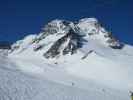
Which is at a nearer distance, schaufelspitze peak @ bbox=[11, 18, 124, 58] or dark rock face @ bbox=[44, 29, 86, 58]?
dark rock face @ bbox=[44, 29, 86, 58]

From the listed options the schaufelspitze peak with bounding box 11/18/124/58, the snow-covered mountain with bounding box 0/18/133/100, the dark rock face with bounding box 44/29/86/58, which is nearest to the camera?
the snow-covered mountain with bounding box 0/18/133/100

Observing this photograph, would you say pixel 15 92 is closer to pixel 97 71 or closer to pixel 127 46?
pixel 97 71

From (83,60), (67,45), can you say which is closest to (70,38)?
(67,45)

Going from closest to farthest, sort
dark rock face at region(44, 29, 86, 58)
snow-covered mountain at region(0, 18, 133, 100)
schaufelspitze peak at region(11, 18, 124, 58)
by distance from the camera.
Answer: snow-covered mountain at region(0, 18, 133, 100), dark rock face at region(44, 29, 86, 58), schaufelspitze peak at region(11, 18, 124, 58)

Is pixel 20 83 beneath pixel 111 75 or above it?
above

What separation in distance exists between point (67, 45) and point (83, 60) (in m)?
8.66

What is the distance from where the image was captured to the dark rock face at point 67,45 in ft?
202

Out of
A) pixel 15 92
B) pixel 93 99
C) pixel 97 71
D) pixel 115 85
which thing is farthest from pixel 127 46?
pixel 15 92

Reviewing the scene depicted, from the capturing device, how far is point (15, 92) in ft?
79.9

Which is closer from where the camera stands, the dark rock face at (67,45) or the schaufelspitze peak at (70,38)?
the dark rock face at (67,45)

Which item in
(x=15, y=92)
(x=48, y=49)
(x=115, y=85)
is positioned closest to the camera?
(x=15, y=92)

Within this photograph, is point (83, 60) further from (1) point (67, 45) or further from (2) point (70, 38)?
(2) point (70, 38)

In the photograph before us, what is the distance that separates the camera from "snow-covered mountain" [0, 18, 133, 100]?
3962 centimetres

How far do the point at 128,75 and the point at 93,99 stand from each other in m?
19.9
